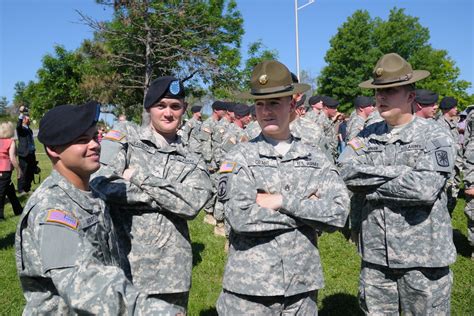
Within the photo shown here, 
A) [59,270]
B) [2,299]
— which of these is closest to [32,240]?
[59,270]

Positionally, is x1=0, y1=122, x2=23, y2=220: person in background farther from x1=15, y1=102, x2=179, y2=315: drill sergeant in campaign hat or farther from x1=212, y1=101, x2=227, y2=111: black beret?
x1=15, y1=102, x2=179, y2=315: drill sergeant in campaign hat

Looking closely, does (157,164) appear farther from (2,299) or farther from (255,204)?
(2,299)

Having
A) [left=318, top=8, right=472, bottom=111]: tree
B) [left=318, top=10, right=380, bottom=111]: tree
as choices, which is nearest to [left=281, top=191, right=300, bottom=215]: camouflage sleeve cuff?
[left=318, top=8, right=472, bottom=111]: tree

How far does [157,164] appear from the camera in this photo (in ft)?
10.7

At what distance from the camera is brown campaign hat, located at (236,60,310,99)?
2887 millimetres

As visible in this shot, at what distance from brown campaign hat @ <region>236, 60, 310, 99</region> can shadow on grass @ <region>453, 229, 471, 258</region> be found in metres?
5.43

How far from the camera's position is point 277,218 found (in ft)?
8.86

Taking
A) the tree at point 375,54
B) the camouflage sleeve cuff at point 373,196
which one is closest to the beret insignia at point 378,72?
the camouflage sleeve cuff at point 373,196

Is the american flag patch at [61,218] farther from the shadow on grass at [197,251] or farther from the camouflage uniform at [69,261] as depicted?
the shadow on grass at [197,251]

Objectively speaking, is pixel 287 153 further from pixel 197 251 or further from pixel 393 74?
pixel 197 251

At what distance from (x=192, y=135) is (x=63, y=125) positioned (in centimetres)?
889

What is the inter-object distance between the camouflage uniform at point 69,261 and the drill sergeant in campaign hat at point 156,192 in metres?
0.74

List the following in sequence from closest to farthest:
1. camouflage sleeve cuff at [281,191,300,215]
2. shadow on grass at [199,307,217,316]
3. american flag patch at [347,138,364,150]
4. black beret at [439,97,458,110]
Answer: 1. camouflage sleeve cuff at [281,191,300,215]
2. american flag patch at [347,138,364,150]
3. shadow on grass at [199,307,217,316]
4. black beret at [439,97,458,110]

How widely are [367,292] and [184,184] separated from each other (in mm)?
1765
